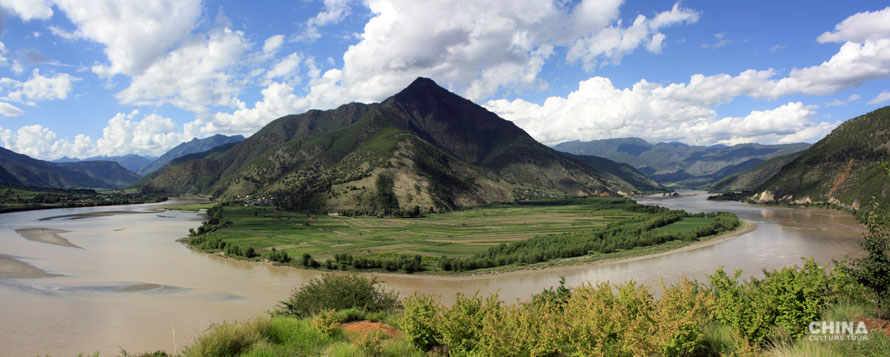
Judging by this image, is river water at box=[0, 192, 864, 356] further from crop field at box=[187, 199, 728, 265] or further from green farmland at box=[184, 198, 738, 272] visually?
crop field at box=[187, 199, 728, 265]

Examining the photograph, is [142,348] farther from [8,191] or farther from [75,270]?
[8,191]

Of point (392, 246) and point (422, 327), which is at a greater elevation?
point (422, 327)

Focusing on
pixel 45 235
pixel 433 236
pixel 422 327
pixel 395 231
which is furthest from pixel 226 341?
pixel 45 235

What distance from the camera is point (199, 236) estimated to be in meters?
88.5

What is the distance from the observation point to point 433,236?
92125 mm

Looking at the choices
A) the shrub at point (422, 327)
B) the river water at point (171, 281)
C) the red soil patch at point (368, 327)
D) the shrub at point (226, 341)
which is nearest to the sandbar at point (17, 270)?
the river water at point (171, 281)

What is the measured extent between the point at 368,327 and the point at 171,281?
50.9m

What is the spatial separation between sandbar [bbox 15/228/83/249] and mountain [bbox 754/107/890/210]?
191782 mm

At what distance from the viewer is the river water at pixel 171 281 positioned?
33562 millimetres

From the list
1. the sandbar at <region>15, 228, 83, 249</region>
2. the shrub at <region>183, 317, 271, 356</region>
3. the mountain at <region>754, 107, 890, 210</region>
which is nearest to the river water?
the sandbar at <region>15, 228, 83, 249</region>

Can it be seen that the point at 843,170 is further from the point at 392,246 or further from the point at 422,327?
the point at 422,327

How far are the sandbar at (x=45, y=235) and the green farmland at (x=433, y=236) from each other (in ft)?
79.7

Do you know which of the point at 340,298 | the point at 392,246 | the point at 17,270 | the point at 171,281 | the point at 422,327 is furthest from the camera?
the point at 392,246

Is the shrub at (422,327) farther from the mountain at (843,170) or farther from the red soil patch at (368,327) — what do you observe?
the mountain at (843,170)
